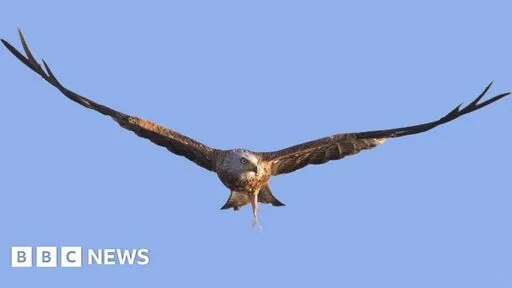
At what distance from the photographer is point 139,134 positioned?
20.3 meters

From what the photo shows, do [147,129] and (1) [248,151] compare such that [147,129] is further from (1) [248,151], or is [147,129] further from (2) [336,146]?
(2) [336,146]

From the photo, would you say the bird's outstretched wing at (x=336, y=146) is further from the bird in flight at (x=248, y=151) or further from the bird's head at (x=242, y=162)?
the bird's head at (x=242, y=162)

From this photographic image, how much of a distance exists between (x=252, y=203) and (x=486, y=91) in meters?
4.43

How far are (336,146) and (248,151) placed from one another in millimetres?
1563

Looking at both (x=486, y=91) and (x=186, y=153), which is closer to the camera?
(x=486, y=91)

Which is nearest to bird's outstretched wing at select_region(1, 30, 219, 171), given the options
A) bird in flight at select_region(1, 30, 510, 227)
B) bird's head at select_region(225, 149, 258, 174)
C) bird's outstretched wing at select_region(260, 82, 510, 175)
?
bird in flight at select_region(1, 30, 510, 227)

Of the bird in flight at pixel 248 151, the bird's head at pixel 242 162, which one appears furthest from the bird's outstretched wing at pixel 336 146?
the bird's head at pixel 242 162

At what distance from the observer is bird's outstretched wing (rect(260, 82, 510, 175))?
19544 millimetres

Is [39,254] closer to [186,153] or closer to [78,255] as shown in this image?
[78,255]

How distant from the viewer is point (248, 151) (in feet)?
65.0

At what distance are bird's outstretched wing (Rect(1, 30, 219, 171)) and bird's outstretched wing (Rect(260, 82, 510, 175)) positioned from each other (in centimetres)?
110

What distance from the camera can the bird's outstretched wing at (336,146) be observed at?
19.5m

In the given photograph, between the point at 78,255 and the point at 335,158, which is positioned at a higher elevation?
the point at 335,158

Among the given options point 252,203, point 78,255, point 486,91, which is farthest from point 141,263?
point 486,91
